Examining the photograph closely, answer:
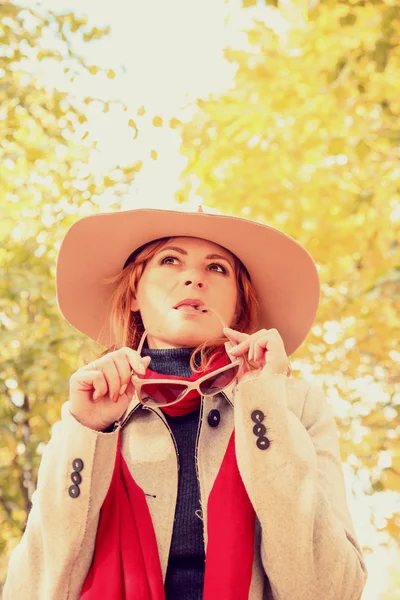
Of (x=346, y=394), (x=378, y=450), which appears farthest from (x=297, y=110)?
(x=378, y=450)

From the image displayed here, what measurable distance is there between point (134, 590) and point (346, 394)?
4651 millimetres

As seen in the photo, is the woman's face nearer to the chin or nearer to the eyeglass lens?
the chin

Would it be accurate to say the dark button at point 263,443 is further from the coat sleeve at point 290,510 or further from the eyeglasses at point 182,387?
the eyeglasses at point 182,387

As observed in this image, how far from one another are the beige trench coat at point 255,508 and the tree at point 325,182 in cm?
386

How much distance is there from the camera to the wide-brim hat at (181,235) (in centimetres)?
250

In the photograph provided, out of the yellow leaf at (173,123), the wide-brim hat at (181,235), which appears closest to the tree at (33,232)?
the yellow leaf at (173,123)

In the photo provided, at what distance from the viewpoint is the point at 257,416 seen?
1.94m

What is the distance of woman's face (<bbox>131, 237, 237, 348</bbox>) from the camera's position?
2.29m

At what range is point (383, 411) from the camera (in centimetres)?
597

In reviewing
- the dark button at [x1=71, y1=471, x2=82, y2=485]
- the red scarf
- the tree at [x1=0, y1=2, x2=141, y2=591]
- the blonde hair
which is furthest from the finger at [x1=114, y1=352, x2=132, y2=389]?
the tree at [x1=0, y1=2, x2=141, y2=591]

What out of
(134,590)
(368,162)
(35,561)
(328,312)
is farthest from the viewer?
Answer: (328,312)

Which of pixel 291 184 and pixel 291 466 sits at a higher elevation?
pixel 291 184

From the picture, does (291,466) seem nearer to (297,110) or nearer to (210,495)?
(210,495)

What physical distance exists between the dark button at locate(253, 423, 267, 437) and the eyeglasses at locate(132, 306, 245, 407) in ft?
0.53
